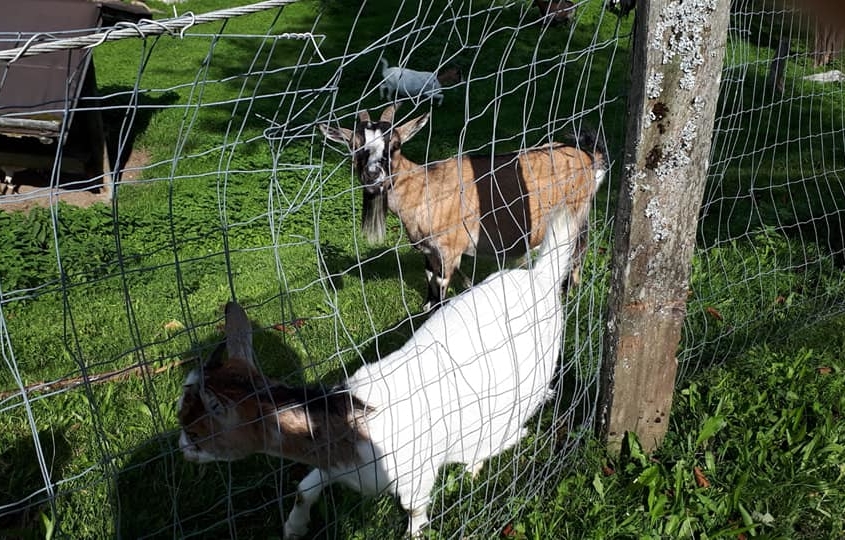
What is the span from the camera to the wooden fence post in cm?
263

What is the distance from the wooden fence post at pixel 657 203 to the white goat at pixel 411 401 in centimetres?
39

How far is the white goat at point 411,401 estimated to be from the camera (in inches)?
105

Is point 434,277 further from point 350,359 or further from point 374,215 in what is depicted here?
point 350,359

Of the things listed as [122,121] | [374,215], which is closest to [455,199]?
[374,215]

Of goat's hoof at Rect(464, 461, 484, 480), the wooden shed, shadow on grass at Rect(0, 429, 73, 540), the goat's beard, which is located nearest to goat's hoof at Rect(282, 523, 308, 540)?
goat's hoof at Rect(464, 461, 484, 480)

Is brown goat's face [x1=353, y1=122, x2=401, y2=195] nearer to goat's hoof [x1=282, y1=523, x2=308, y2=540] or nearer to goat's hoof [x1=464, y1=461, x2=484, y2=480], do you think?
goat's hoof [x1=464, y1=461, x2=484, y2=480]

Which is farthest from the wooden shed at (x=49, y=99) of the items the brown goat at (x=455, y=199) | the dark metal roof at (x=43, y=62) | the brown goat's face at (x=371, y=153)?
the brown goat's face at (x=371, y=153)

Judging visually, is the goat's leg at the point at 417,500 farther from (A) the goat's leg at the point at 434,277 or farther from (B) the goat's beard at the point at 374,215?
(B) the goat's beard at the point at 374,215

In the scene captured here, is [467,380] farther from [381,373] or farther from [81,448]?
[81,448]

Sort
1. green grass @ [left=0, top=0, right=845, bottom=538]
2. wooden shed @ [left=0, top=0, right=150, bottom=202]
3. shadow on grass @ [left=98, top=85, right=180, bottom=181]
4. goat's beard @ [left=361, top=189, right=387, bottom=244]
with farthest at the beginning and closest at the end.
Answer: shadow on grass @ [left=98, top=85, right=180, bottom=181] → wooden shed @ [left=0, top=0, right=150, bottom=202] → goat's beard @ [left=361, top=189, right=387, bottom=244] → green grass @ [left=0, top=0, right=845, bottom=538]

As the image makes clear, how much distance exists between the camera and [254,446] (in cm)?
275

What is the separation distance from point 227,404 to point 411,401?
2.29 ft

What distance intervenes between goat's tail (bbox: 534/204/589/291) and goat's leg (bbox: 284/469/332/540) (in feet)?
4.37

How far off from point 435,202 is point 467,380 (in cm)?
260
